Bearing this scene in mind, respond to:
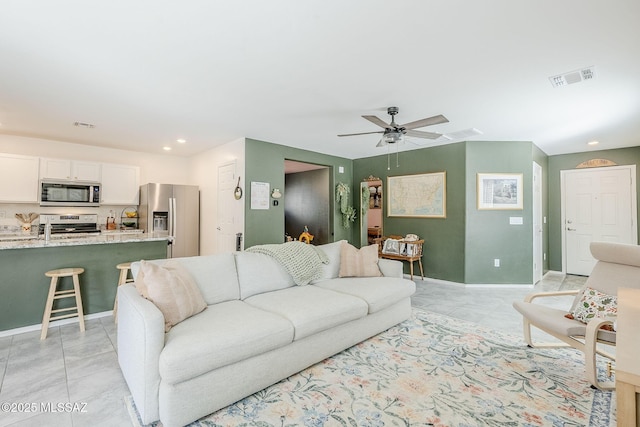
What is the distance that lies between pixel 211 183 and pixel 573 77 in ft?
17.1

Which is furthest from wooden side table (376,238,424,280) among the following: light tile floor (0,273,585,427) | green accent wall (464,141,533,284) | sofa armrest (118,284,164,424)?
sofa armrest (118,284,164,424)

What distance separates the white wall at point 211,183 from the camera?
482cm

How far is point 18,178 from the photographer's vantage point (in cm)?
445

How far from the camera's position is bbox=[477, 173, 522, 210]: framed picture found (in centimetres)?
493

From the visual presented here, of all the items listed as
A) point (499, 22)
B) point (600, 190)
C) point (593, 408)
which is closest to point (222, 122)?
point (499, 22)

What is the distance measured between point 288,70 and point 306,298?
1.97m

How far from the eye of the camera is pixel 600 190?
560 cm

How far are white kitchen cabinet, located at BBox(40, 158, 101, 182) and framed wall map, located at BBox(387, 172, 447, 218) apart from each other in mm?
5326

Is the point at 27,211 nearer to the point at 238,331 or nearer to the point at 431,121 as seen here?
the point at 238,331

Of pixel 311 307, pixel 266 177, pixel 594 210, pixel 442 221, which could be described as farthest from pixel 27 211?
pixel 594 210

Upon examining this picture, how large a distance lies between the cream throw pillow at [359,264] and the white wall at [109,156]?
442 centimetres

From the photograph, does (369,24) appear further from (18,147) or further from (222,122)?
(18,147)

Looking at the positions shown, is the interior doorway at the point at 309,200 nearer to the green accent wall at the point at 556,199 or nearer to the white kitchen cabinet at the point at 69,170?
the white kitchen cabinet at the point at 69,170

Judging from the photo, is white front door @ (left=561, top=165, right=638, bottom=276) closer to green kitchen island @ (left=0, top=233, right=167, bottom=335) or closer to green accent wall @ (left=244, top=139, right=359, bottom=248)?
green accent wall @ (left=244, top=139, right=359, bottom=248)
